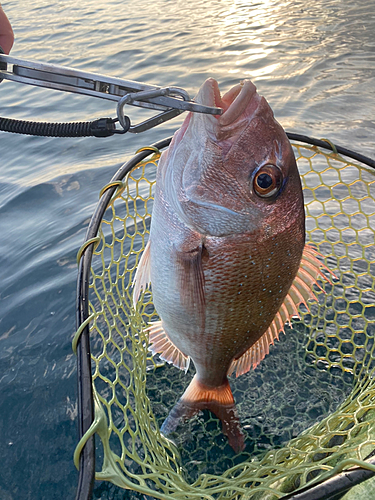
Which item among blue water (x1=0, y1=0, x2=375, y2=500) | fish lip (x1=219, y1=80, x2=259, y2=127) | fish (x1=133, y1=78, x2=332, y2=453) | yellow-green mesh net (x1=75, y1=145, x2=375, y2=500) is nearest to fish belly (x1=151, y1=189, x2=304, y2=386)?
fish (x1=133, y1=78, x2=332, y2=453)

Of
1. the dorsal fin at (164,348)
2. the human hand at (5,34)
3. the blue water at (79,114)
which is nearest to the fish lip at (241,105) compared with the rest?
the human hand at (5,34)

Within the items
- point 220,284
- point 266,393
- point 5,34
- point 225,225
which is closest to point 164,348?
point 266,393

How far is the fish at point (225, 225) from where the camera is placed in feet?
6.01

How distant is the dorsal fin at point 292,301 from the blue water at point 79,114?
33.7 inches

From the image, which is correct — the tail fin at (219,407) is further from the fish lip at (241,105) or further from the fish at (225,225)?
the fish lip at (241,105)

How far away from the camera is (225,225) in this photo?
1882 mm

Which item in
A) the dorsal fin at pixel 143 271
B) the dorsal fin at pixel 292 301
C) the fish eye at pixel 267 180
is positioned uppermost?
the fish eye at pixel 267 180

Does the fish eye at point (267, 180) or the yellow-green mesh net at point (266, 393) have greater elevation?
the fish eye at point (267, 180)

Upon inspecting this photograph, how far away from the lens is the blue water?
8.55 ft

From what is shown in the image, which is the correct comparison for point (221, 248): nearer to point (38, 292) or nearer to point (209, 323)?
point (209, 323)

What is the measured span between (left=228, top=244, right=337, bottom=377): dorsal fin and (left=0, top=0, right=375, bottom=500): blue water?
86 centimetres

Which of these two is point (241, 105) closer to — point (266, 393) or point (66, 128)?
point (66, 128)

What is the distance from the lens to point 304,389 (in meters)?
2.74

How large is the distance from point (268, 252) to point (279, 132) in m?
0.49
